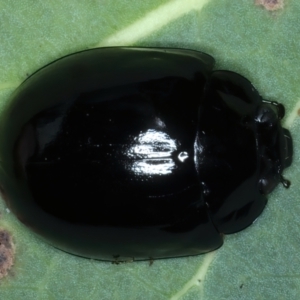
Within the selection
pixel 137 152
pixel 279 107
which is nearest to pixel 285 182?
pixel 279 107

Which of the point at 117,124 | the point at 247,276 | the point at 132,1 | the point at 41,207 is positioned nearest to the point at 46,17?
the point at 132,1

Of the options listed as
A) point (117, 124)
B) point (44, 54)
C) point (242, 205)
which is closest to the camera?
point (117, 124)

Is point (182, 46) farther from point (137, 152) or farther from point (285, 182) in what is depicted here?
point (285, 182)

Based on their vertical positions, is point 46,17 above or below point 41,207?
above

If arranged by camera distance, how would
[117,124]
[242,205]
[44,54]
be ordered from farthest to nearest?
[44,54], [242,205], [117,124]

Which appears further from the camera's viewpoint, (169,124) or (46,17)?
(46,17)

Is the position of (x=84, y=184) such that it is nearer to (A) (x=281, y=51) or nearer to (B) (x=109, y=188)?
(B) (x=109, y=188)

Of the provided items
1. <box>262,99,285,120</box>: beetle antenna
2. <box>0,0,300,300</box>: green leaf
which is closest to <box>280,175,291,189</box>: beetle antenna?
<box>0,0,300,300</box>: green leaf
